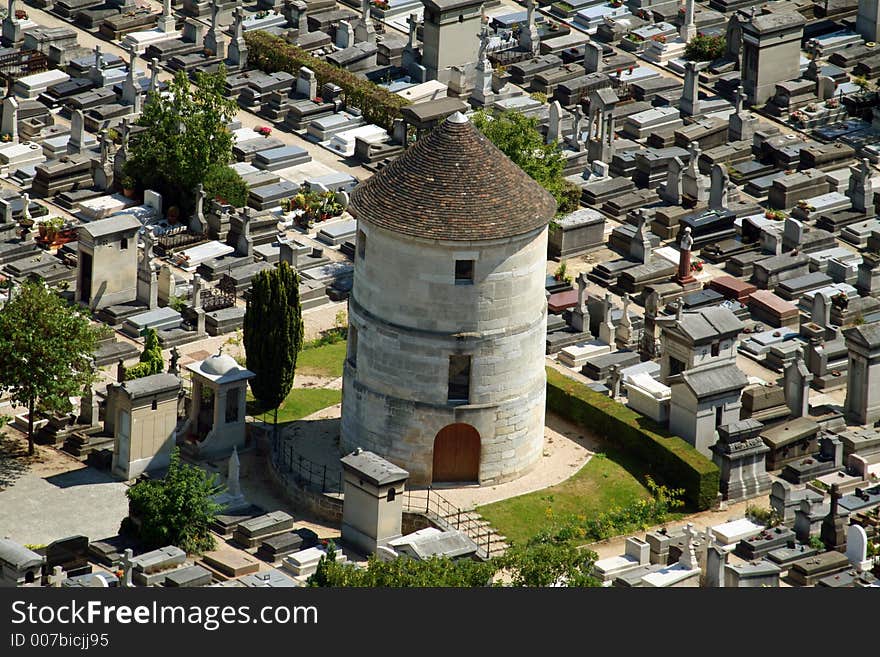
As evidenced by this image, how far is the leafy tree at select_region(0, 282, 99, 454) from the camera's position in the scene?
225 ft

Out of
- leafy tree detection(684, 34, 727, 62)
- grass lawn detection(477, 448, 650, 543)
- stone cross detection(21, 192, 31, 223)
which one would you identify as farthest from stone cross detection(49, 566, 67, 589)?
leafy tree detection(684, 34, 727, 62)

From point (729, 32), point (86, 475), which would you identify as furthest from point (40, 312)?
point (729, 32)

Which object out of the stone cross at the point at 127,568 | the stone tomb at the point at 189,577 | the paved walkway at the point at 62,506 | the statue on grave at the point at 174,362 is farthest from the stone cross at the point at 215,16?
the stone cross at the point at 127,568

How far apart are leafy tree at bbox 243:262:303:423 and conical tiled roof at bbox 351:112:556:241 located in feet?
18.8

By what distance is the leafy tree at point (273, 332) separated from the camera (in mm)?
70938

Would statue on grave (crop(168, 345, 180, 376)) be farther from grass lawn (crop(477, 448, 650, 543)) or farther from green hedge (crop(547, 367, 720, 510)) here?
green hedge (crop(547, 367, 720, 510))

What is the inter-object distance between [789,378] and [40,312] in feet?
66.8

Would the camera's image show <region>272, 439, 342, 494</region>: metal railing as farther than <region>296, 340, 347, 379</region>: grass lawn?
No

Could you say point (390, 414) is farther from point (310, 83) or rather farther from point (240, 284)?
point (310, 83)

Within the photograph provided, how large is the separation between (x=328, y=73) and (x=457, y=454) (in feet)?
98.2

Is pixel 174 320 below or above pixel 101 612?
below

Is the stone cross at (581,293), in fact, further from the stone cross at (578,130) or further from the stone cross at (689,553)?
the stone cross at (689,553)

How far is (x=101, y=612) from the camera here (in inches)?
1988

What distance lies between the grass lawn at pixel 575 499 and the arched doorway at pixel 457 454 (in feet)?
4.19
